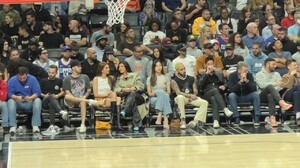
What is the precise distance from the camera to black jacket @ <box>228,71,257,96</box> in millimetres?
17312

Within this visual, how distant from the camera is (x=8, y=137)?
639 inches

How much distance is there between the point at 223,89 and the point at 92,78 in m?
2.88

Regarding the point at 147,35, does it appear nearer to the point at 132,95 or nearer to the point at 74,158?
the point at 132,95

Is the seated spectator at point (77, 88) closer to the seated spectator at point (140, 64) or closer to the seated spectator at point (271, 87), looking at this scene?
the seated spectator at point (140, 64)

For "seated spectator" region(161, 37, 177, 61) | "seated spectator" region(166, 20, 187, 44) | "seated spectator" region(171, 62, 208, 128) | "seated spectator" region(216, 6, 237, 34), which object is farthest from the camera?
"seated spectator" region(216, 6, 237, 34)

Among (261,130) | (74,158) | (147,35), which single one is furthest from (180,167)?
(147,35)

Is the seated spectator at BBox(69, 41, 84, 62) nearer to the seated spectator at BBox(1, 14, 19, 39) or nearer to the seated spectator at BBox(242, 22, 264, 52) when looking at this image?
the seated spectator at BBox(1, 14, 19, 39)

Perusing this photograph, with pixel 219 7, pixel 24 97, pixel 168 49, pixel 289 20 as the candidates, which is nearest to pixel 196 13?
pixel 219 7

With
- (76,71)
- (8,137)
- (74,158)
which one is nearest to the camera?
(74,158)

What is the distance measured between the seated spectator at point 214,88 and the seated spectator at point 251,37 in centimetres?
194

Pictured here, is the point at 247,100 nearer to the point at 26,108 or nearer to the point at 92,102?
the point at 92,102

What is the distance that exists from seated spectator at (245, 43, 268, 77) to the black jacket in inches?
33.4

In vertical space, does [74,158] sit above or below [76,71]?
below

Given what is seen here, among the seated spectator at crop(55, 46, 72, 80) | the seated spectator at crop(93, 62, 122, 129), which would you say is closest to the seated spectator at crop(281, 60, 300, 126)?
the seated spectator at crop(93, 62, 122, 129)
